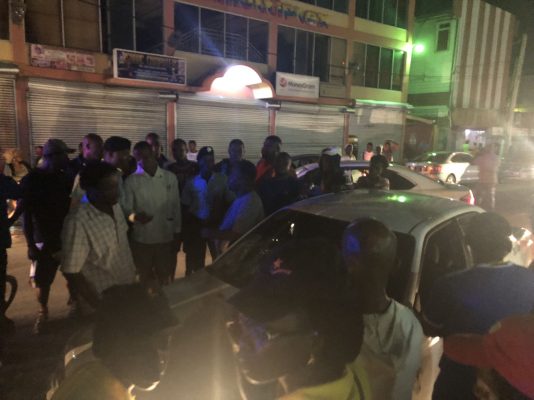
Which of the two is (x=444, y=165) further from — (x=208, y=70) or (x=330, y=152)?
(x=330, y=152)

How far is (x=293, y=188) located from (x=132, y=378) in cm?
A: 330

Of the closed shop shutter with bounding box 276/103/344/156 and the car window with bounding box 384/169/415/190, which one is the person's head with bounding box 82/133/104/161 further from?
the closed shop shutter with bounding box 276/103/344/156

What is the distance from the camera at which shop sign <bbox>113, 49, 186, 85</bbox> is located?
41.8 feet

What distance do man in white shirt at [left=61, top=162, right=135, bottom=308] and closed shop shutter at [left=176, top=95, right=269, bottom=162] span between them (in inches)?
497

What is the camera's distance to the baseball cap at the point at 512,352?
1.26 meters

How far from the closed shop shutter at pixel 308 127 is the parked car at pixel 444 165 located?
437cm

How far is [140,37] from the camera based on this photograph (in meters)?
13.8

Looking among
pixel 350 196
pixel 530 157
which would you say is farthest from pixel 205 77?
pixel 530 157

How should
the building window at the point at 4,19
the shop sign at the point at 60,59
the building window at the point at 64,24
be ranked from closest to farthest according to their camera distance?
the building window at the point at 4,19
the shop sign at the point at 60,59
the building window at the point at 64,24

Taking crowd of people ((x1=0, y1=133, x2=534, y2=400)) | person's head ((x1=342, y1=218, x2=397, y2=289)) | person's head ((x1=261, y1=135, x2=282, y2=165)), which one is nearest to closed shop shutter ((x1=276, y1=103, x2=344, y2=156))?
person's head ((x1=261, y1=135, x2=282, y2=165))

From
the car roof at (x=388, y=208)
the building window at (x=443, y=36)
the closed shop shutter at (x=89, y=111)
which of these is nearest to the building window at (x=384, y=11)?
the building window at (x=443, y=36)

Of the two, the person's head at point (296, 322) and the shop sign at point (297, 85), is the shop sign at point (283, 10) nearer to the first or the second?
the shop sign at point (297, 85)

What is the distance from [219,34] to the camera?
15633mm

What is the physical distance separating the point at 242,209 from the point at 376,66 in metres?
20.0
